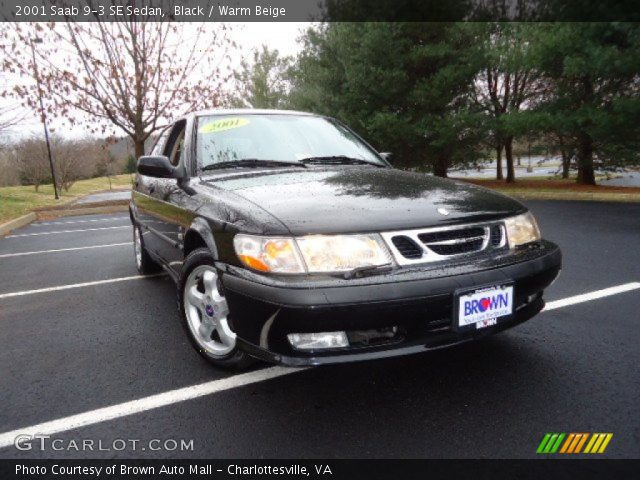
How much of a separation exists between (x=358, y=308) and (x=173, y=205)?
179 centimetres

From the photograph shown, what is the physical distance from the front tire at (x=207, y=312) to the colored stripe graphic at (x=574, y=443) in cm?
142

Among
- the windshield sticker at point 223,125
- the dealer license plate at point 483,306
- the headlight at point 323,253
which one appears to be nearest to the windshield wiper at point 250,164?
the windshield sticker at point 223,125

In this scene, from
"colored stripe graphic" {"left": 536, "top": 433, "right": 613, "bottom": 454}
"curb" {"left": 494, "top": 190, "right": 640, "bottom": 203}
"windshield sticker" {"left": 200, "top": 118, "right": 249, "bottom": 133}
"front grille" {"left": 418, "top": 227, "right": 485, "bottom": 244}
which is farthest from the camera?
"curb" {"left": 494, "top": 190, "right": 640, "bottom": 203}

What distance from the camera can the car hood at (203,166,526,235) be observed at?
200 centimetres

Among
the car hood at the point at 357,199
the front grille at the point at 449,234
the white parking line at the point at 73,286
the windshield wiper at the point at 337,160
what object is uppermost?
the windshield wiper at the point at 337,160

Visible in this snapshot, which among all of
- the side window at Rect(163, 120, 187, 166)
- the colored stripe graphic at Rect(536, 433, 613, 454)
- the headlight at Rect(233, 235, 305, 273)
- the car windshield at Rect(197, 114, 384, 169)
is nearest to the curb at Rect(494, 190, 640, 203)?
the car windshield at Rect(197, 114, 384, 169)

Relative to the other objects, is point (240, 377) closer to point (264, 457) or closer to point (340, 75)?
point (264, 457)

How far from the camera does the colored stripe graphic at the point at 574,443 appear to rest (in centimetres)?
180

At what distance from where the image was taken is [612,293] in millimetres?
3596

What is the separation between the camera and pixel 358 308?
6.01ft

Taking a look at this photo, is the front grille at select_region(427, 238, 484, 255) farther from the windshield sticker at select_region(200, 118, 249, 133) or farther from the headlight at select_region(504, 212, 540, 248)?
the windshield sticker at select_region(200, 118, 249, 133)

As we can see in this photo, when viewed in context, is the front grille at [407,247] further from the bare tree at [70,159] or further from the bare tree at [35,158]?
the bare tree at [35,158]

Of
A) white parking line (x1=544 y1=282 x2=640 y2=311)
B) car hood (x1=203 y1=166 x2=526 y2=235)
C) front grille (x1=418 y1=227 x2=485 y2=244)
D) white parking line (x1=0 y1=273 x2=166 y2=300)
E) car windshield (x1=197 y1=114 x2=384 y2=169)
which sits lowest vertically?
white parking line (x1=0 y1=273 x2=166 y2=300)

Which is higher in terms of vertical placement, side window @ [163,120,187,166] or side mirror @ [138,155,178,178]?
side window @ [163,120,187,166]
